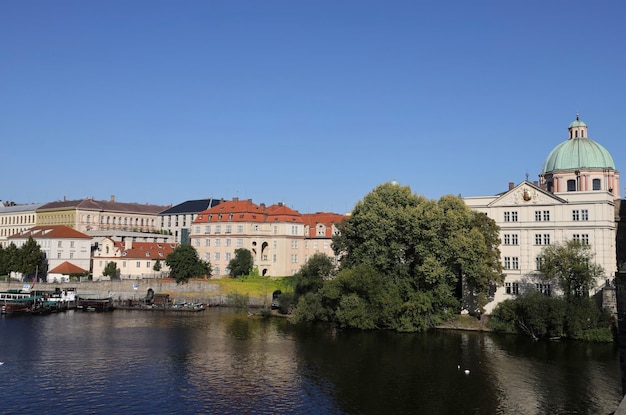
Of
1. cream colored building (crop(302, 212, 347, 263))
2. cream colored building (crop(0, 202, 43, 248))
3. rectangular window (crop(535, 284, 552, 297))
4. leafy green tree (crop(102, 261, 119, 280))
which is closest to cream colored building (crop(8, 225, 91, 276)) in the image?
leafy green tree (crop(102, 261, 119, 280))

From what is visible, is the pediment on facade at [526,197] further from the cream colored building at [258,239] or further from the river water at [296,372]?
the cream colored building at [258,239]

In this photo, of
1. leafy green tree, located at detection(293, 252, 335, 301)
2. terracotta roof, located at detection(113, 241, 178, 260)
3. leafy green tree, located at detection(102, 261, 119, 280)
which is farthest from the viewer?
terracotta roof, located at detection(113, 241, 178, 260)

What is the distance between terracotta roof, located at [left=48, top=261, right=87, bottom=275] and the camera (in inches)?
3969

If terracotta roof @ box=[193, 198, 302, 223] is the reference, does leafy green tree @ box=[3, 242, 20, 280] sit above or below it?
below

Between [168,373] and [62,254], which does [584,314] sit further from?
[62,254]

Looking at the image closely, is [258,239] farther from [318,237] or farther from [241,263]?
[318,237]

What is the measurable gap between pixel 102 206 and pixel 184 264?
53.9 meters

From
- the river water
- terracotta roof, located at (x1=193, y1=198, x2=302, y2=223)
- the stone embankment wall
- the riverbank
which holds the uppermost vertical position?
terracotta roof, located at (x1=193, y1=198, x2=302, y2=223)

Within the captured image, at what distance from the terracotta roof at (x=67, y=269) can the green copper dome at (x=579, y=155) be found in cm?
7759

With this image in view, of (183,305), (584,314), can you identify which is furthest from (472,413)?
(183,305)

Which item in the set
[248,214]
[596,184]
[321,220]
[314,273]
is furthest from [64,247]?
[596,184]

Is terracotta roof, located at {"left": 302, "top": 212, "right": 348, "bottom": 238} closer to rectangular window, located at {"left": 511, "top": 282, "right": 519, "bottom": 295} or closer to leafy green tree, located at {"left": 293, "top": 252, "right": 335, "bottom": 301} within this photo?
leafy green tree, located at {"left": 293, "top": 252, "right": 335, "bottom": 301}

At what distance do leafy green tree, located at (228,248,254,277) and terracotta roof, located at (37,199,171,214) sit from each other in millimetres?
54338

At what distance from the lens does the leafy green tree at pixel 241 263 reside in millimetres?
93625
